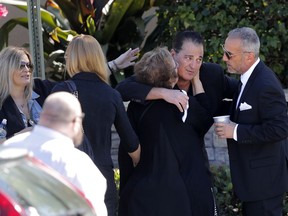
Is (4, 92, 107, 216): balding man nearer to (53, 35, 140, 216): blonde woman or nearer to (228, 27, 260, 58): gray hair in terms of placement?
(53, 35, 140, 216): blonde woman

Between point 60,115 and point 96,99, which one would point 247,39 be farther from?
point 60,115

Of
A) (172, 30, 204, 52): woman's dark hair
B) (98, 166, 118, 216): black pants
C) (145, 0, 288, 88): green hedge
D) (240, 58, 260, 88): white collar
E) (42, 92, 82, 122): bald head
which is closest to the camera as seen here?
(42, 92, 82, 122): bald head

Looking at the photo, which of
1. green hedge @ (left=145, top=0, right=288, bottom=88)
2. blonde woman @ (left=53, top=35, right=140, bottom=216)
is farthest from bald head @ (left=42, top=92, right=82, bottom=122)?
green hedge @ (left=145, top=0, right=288, bottom=88)

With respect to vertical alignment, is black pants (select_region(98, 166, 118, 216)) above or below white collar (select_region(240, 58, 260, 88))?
below

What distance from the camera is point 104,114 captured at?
5.29 meters

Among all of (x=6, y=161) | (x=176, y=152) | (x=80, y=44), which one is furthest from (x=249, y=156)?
(x=6, y=161)

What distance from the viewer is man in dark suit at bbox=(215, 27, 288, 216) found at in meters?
5.46

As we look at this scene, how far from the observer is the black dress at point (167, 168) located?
5523 mm

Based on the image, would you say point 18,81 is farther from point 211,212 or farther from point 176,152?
point 211,212

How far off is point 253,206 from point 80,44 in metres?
1.77

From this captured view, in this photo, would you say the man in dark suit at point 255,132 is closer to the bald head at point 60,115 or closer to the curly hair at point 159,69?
the curly hair at point 159,69

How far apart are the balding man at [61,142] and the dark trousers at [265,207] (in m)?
1.90

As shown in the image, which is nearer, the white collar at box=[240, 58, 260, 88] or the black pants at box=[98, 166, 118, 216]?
the black pants at box=[98, 166, 118, 216]

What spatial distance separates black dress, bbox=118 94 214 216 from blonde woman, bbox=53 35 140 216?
209mm
